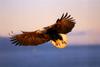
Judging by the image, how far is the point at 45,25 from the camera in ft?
5.92

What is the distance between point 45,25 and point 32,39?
137 mm

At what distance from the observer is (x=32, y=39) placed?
71.2 inches

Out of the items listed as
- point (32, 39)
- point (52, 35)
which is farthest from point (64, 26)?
point (32, 39)

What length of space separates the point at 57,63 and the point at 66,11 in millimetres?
380

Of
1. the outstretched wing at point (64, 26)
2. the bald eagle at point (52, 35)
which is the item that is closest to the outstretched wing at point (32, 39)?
the bald eagle at point (52, 35)

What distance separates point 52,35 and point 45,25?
0.09 m

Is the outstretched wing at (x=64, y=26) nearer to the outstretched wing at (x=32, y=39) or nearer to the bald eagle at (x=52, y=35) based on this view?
the bald eagle at (x=52, y=35)

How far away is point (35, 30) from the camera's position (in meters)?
1.79

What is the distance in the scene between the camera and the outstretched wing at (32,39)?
5.89 ft

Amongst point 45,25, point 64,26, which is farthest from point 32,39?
point 64,26

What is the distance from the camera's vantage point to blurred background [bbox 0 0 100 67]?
1798 mm

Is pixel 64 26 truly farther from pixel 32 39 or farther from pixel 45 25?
pixel 32 39

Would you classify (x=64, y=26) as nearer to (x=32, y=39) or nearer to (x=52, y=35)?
(x=52, y=35)

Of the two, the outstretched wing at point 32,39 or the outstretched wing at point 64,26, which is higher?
the outstretched wing at point 64,26
